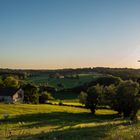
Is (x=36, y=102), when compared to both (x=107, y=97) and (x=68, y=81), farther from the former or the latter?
(x=68, y=81)

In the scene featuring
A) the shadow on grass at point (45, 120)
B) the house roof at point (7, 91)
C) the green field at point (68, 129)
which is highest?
the green field at point (68, 129)

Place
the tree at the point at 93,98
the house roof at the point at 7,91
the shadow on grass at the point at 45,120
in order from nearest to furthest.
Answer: the shadow on grass at the point at 45,120
the tree at the point at 93,98
the house roof at the point at 7,91

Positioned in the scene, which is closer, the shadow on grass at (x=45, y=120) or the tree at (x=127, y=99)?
the shadow on grass at (x=45, y=120)

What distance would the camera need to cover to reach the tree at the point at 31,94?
420 ft

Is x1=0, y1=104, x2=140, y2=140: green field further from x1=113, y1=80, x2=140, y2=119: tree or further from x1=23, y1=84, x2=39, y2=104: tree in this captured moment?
x1=23, y1=84, x2=39, y2=104: tree

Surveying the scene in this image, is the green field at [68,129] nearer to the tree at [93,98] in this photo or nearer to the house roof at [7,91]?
the tree at [93,98]

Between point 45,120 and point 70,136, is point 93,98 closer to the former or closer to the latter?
point 45,120

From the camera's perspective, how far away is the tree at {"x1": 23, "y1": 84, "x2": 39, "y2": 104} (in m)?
128

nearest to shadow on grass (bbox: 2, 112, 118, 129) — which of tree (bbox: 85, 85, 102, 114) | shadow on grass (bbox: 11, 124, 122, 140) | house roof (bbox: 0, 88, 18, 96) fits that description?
tree (bbox: 85, 85, 102, 114)

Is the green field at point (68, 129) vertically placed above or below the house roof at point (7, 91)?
above

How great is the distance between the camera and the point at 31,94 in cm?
13250

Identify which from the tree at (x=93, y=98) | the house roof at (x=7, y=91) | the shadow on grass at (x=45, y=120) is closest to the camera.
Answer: the shadow on grass at (x=45, y=120)

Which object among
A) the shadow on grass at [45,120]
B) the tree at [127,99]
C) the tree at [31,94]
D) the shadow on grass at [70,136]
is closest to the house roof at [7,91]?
the tree at [31,94]

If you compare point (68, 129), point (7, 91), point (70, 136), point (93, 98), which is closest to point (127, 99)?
point (93, 98)
